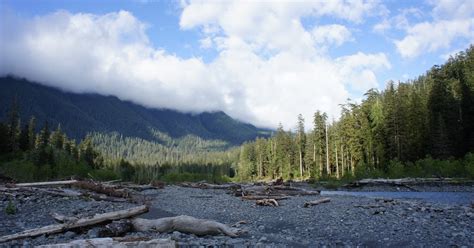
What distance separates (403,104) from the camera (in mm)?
64562

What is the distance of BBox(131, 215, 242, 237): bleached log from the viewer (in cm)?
1178

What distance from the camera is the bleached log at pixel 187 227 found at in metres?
11.8

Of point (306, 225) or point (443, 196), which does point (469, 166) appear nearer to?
point (443, 196)

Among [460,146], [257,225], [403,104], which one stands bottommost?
[257,225]

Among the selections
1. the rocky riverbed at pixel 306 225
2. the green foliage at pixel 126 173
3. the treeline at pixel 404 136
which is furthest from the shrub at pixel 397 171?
the green foliage at pixel 126 173

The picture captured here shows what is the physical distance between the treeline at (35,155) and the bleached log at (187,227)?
139 ft

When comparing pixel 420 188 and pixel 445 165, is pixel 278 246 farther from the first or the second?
pixel 445 165

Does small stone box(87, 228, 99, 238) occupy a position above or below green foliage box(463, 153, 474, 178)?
below

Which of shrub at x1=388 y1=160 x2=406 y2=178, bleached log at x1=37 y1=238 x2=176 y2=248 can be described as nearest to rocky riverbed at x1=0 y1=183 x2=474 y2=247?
bleached log at x1=37 y1=238 x2=176 y2=248

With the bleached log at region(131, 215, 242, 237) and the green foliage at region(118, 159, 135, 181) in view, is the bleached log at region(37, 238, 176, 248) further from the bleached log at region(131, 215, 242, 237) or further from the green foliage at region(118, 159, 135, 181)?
the green foliage at region(118, 159, 135, 181)

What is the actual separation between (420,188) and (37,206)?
36242mm

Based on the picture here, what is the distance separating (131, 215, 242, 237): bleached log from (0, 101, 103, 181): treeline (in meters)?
42.5

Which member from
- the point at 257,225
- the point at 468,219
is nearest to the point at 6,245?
the point at 257,225

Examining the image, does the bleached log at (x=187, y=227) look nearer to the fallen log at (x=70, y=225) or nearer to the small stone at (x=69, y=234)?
the fallen log at (x=70, y=225)
